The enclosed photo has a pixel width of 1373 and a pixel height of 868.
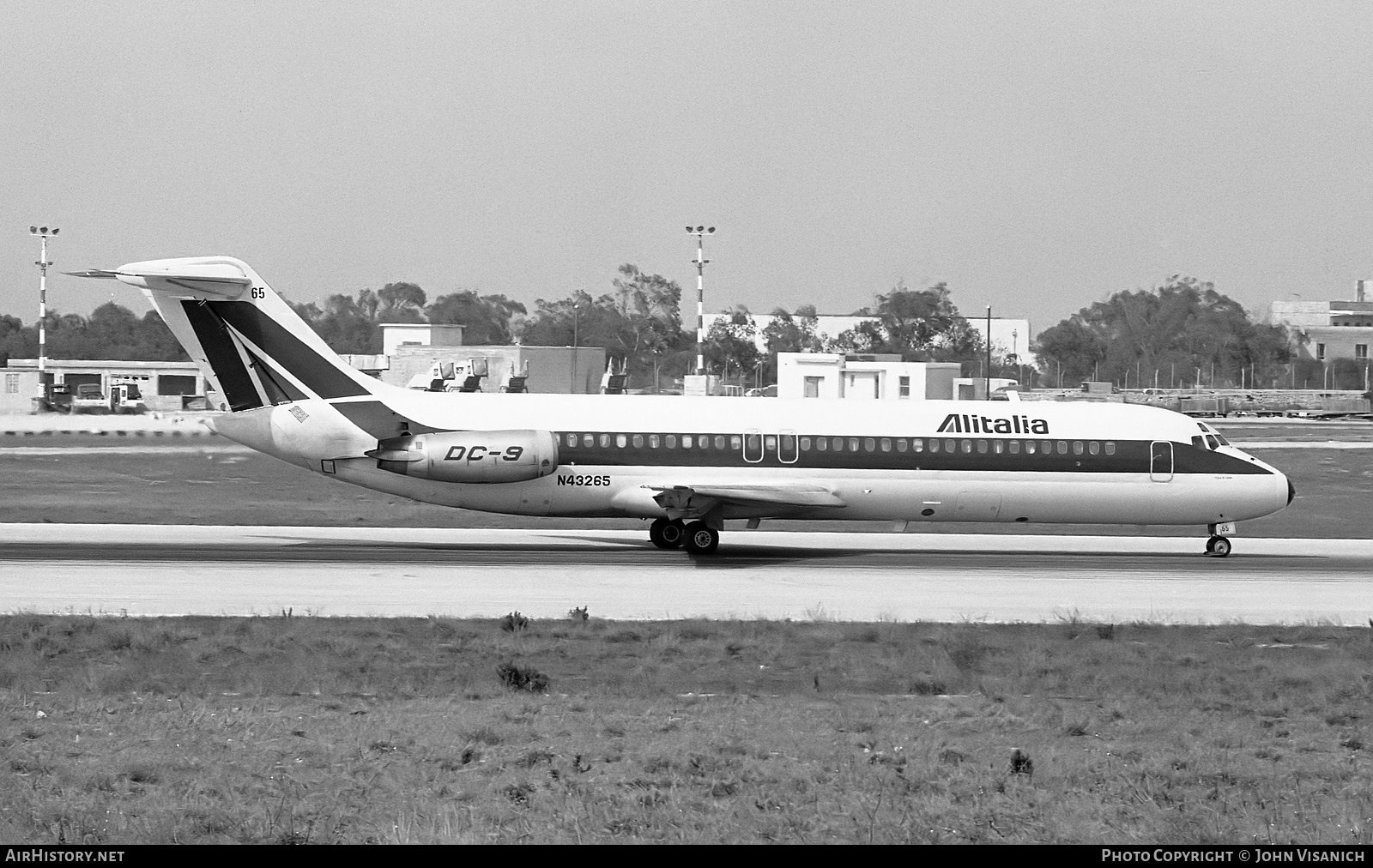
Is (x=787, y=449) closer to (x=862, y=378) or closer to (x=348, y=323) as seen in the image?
(x=862, y=378)

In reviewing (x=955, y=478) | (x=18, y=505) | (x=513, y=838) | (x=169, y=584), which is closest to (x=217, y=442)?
(x=18, y=505)

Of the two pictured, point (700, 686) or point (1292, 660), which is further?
point (1292, 660)

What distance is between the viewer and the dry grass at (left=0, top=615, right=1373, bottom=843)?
945cm

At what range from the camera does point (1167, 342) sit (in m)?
156

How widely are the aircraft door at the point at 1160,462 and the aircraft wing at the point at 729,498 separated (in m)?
6.78

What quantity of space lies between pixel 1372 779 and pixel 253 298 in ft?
69.5

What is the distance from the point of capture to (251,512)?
1400 inches

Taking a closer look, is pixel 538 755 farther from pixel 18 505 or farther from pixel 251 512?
pixel 18 505

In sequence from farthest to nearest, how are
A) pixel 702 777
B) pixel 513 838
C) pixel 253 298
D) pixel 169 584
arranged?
pixel 253 298, pixel 169 584, pixel 702 777, pixel 513 838

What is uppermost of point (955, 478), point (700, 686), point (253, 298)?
point (253, 298)

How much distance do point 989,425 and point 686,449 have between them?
6.16 meters

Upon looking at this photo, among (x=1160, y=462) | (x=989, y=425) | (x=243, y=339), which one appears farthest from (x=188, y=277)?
(x=1160, y=462)

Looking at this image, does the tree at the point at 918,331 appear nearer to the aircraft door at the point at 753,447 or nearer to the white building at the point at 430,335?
the white building at the point at 430,335

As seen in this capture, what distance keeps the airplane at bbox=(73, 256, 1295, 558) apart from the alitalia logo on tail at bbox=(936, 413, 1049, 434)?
1.6 inches
